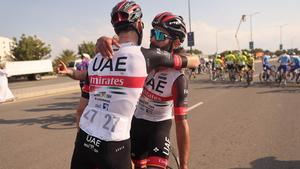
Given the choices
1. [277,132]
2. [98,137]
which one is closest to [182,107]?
[98,137]

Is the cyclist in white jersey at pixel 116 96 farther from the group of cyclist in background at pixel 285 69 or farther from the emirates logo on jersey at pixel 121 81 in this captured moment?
the group of cyclist in background at pixel 285 69

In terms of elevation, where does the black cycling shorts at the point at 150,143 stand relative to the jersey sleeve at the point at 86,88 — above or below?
below

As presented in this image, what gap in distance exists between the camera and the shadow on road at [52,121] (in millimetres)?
8684

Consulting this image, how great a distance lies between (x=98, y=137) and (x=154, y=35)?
1.11 m

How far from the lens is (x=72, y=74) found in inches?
101

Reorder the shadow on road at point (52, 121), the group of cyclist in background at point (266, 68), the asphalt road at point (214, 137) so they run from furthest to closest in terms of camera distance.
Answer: the group of cyclist in background at point (266, 68), the shadow on road at point (52, 121), the asphalt road at point (214, 137)

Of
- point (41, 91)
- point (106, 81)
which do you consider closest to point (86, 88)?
point (106, 81)

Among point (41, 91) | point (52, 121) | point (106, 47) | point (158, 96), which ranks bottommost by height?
point (52, 121)

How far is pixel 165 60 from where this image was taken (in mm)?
2312

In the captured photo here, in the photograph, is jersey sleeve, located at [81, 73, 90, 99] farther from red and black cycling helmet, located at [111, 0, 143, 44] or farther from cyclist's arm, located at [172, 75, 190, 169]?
cyclist's arm, located at [172, 75, 190, 169]

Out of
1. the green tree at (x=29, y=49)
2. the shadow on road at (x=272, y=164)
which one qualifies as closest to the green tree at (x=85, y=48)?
the green tree at (x=29, y=49)

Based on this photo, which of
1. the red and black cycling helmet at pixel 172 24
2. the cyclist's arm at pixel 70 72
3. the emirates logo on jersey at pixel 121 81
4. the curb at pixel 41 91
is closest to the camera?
the emirates logo on jersey at pixel 121 81

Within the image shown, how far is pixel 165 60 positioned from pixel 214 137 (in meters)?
4.82

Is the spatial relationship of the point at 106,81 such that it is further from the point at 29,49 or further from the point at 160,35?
the point at 29,49
